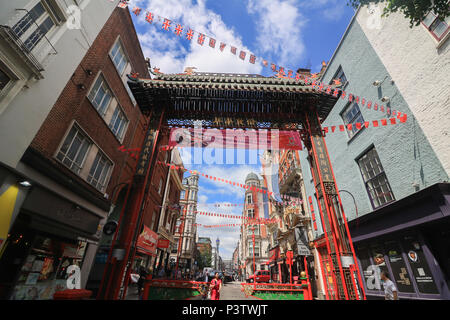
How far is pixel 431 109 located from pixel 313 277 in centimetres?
1451

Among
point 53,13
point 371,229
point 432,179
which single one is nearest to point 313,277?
point 371,229

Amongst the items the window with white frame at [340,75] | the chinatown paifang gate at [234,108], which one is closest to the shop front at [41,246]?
the chinatown paifang gate at [234,108]

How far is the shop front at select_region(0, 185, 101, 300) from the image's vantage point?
681cm

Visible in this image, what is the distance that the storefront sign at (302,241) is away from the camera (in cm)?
1603

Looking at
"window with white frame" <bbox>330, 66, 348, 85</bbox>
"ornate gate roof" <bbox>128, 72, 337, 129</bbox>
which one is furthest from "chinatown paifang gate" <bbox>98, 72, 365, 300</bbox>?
"window with white frame" <bbox>330, 66, 348, 85</bbox>

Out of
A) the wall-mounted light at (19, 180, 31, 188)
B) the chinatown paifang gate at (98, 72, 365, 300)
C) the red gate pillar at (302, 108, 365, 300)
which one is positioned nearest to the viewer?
the red gate pillar at (302, 108, 365, 300)

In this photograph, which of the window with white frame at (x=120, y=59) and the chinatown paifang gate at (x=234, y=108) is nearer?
the chinatown paifang gate at (x=234, y=108)

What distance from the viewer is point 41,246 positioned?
785 cm

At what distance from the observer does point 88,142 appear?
1070cm

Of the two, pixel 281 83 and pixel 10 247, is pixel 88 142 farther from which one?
pixel 281 83

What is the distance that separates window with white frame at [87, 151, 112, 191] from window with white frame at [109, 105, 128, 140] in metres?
1.95

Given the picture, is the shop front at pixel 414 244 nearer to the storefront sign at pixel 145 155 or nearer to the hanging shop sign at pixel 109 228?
the storefront sign at pixel 145 155

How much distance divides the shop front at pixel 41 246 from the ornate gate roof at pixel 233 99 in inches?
222

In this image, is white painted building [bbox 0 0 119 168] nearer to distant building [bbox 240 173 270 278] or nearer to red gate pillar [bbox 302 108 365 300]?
red gate pillar [bbox 302 108 365 300]
